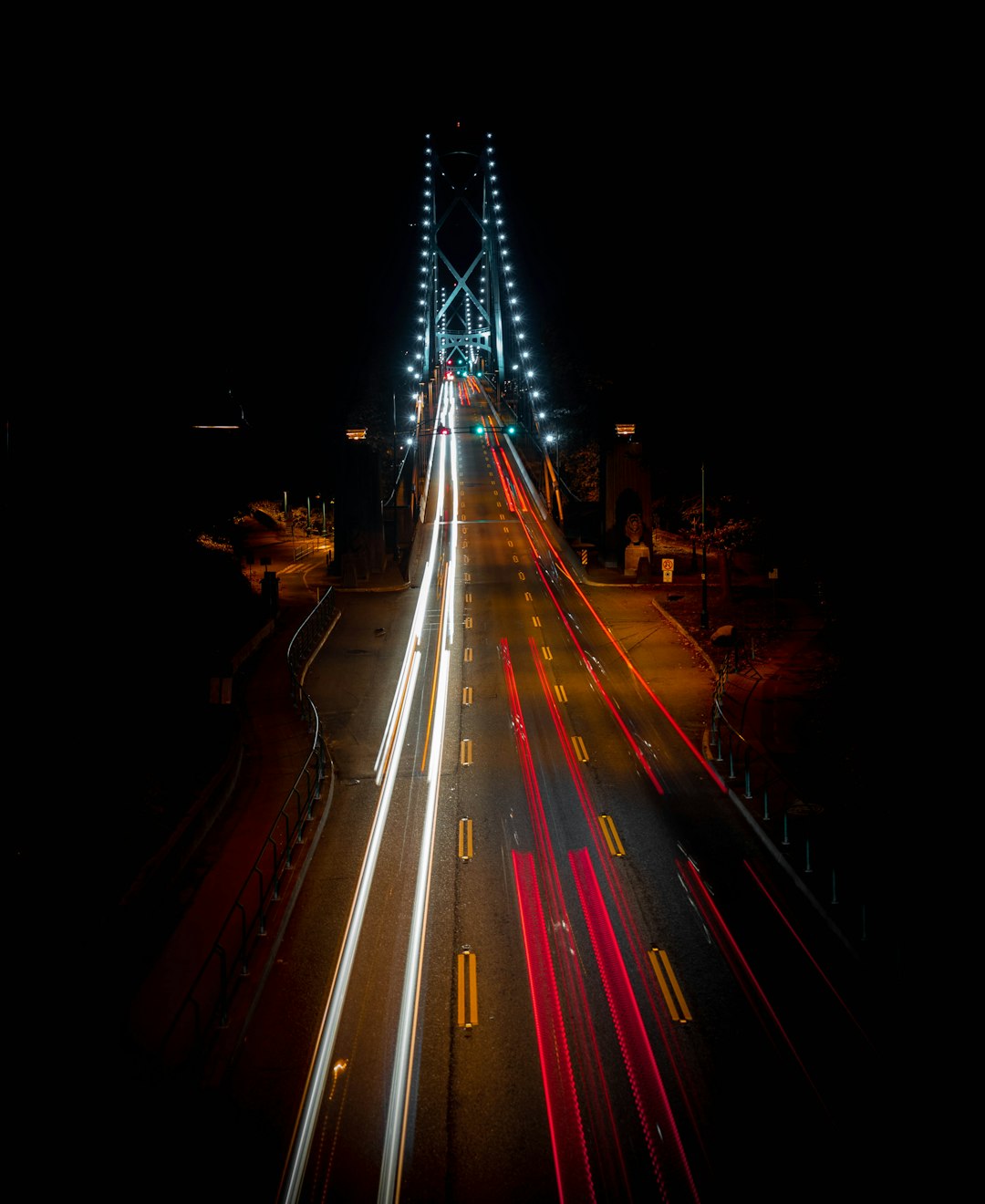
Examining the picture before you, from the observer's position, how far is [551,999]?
10.7 meters

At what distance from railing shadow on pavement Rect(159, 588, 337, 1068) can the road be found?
36 cm

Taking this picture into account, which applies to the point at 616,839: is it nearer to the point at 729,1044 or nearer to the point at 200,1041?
the point at 729,1044

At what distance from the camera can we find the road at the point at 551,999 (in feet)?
27.1

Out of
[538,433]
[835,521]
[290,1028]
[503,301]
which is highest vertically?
[503,301]

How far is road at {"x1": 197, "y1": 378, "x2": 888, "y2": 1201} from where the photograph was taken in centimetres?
826

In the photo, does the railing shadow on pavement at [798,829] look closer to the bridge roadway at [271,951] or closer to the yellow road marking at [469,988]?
the bridge roadway at [271,951]

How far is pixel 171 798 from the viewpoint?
56.4 feet

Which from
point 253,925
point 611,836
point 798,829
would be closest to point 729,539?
point 798,829

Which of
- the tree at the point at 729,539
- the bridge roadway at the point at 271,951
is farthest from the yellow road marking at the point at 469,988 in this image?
the tree at the point at 729,539

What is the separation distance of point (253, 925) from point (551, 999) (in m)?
4.10

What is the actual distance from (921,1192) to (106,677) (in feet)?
53.5

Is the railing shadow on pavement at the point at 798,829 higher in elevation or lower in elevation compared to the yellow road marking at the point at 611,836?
higher

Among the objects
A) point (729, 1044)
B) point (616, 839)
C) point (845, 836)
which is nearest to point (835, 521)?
point (845, 836)

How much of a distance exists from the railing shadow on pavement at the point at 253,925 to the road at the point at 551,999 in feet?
1.18
